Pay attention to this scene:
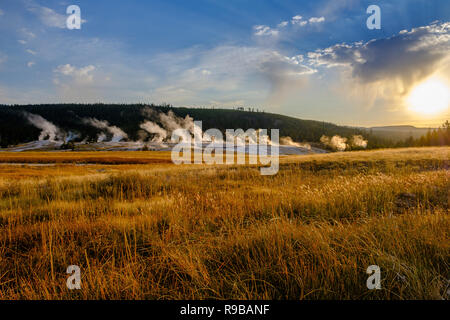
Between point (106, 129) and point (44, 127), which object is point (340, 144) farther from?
point (44, 127)

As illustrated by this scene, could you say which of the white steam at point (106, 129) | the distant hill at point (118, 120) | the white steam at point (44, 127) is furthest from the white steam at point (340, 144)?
the white steam at point (44, 127)

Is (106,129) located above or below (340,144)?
above

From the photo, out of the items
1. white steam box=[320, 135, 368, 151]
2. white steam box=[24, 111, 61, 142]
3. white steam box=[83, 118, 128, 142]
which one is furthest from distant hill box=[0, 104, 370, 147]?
white steam box=[320, 135, 368, 151]

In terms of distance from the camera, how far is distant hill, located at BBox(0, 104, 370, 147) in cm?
10138

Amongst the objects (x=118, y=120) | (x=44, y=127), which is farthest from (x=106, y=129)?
(x=44, y=127)

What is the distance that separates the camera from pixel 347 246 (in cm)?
239

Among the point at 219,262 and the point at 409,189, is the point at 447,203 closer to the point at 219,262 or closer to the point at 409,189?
the point at 409,189

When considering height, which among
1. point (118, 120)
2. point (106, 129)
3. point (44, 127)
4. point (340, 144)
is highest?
point (118, 120)

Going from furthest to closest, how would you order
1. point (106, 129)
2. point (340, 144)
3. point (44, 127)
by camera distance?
point (106, 129) < point (44, 127) < point (340, 144)

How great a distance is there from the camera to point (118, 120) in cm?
12481

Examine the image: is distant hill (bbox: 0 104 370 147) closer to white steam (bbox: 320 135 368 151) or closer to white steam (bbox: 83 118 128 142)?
white steam (bbox: 83 118 128 142)
